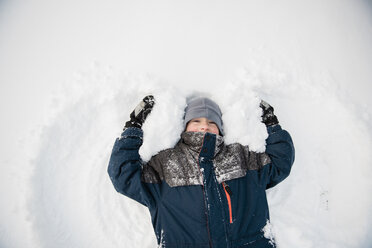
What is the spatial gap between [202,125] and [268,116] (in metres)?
0.75

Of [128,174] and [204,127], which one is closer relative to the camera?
[128,174]

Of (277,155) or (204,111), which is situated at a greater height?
(204,111)

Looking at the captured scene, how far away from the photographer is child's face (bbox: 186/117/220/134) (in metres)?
1.88

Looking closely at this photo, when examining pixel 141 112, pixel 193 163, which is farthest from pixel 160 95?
pixel 193 163

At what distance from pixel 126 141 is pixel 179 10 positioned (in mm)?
1703

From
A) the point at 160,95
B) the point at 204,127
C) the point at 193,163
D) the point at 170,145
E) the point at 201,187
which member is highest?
the point at 160,95

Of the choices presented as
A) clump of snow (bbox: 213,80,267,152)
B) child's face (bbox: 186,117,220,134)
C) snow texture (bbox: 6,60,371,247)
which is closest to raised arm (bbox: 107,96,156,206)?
snow texture (bbox: 6,60,371,247)

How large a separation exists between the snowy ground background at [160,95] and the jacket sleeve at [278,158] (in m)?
0.16

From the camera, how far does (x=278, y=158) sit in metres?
1.83

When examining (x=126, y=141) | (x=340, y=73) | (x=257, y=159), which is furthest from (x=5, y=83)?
(x=340, y=73)

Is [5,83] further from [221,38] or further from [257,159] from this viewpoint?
[257,159]

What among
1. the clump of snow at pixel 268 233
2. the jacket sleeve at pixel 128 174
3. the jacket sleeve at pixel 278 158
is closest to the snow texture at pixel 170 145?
the jacket sleeve at pixel 278 158

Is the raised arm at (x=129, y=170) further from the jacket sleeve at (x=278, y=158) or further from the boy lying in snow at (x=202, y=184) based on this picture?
the jacket sleeve at (x=278, y=158)

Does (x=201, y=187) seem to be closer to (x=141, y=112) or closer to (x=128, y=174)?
(x=128, y=174)
